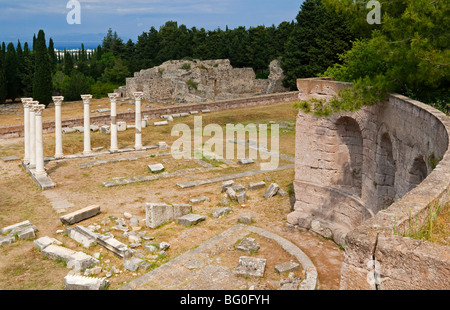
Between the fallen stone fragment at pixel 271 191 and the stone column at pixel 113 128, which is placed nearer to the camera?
the fallen stone fragment at pixel 271 191

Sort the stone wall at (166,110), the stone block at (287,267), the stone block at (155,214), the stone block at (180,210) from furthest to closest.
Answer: the stone wall at (166,110), the stone block at (180,210), the stone block at (155,214), the stone block at (287,267)

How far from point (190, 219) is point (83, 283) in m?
4.55

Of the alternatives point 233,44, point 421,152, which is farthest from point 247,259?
point 233,44

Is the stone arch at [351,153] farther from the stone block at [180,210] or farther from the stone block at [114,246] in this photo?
the stone block at [114,246]

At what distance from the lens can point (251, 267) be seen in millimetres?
10188

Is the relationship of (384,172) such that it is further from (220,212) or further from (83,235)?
(83,235)

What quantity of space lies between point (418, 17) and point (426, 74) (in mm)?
1278

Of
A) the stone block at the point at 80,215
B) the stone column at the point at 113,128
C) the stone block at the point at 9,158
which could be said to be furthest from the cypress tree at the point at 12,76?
the stone block at the point at 80,215

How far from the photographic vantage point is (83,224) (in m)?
13.5

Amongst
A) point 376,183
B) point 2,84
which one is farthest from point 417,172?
point 2,84

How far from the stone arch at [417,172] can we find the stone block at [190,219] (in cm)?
648

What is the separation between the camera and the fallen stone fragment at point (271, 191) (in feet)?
52.1

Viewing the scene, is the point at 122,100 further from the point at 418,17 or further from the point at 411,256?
the point at 411,256

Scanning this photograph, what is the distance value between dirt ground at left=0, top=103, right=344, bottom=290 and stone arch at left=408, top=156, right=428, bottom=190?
104 inches
